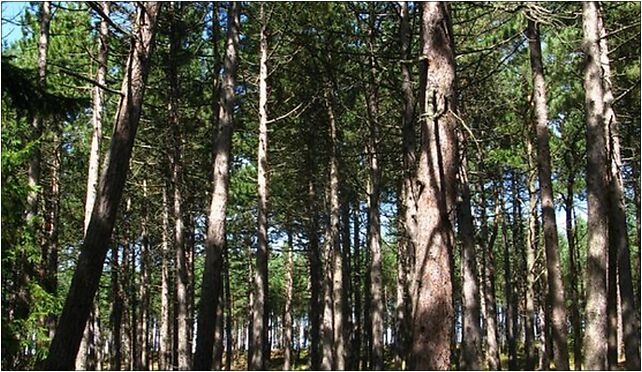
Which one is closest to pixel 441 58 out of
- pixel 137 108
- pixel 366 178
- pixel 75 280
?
pixel 137 108

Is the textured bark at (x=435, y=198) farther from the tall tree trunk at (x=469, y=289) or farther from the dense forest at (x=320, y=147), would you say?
the tall tree trunk at (x=469, y=289)

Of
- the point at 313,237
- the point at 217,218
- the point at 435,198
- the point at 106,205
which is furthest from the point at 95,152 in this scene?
the point at 313,237

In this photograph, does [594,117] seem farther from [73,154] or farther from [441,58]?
[73,154]

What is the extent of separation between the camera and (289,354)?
25.2 metres

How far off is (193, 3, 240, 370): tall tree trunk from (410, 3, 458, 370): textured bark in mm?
4897

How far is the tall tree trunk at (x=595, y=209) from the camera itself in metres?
8.26

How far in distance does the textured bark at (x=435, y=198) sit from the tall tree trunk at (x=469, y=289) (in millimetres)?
6000

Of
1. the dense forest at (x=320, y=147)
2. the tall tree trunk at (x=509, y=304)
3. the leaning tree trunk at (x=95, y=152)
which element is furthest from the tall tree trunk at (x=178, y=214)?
the tall tree trunk at (x=509, y=304)

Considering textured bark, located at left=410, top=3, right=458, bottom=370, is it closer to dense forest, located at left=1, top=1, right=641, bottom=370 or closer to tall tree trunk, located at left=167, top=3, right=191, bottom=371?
dense forest, located at left=1, top=1, right=641, bottom=370

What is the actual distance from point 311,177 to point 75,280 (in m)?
14.7

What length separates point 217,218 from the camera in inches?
394

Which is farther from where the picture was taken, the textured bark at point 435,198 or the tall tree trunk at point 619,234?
the tall tree trunk at point 619,234

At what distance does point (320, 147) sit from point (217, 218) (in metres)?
12.6

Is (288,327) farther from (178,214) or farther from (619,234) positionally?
(619,234)
